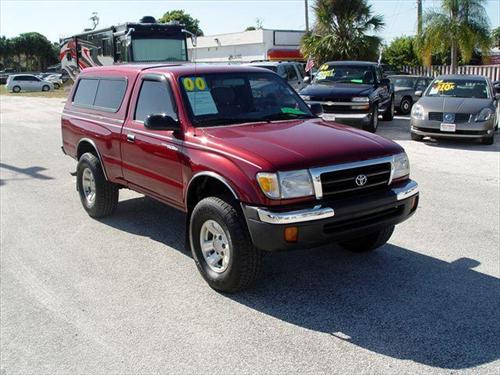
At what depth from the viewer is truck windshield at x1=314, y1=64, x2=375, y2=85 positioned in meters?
14.2

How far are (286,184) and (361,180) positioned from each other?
689 millimetres

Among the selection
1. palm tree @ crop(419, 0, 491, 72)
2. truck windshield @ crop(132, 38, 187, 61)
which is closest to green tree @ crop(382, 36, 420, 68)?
palm tree @ crop(419, 0, 491, 72)

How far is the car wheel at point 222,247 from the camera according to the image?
4090 millimetres

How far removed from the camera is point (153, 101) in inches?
209

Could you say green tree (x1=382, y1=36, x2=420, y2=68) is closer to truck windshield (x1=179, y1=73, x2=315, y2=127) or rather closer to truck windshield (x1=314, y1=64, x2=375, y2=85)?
truck windshield (x1=314, y1=64, x2=375, y2=85)

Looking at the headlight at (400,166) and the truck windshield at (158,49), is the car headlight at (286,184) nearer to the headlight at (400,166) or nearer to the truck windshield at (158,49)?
the headlight at (400,166)

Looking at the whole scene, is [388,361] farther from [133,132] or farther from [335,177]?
[133,132]

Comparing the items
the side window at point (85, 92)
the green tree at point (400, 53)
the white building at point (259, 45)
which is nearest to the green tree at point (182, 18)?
the white building at point (259, 45)

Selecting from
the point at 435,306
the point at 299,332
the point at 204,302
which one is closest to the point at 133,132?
the point at 204,302

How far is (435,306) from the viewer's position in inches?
162

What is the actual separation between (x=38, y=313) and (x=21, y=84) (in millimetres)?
42807

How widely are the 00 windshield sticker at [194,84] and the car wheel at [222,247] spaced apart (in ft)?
4.00

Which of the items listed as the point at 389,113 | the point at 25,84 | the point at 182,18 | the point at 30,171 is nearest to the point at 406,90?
the point at 389,113

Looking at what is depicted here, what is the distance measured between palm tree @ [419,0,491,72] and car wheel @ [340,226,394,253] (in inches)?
790
